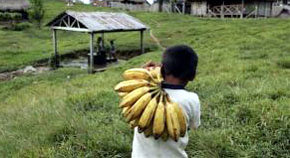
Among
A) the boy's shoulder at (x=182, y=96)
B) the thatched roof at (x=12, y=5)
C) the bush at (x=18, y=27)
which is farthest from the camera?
the thatched roof at (x=12, y=5)

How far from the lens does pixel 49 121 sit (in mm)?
4906

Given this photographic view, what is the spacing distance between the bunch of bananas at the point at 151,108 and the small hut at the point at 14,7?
110ft

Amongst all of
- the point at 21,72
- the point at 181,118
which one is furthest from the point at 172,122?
the point at 21,72

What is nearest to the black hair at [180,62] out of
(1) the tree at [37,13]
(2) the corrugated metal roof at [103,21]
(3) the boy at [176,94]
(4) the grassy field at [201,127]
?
(3) the boy at [176,94]

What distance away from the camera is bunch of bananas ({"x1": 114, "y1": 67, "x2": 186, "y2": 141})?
2.57 metres

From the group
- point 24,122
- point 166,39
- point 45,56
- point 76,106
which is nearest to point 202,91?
point 76,106

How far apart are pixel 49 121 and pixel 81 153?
1015mm

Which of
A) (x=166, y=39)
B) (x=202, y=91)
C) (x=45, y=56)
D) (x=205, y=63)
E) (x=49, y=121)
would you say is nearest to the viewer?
(x=49, y=121)

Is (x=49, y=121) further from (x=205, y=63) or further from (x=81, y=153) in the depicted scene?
(x=205, y=63)

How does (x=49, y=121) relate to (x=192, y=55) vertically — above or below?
below

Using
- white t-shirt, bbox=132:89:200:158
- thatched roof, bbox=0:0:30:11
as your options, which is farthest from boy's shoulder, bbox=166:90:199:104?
thatched roof, bbox=0:0:30:11

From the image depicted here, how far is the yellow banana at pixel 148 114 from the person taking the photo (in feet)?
8.46

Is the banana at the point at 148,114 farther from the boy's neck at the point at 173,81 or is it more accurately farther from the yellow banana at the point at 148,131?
the boy's neck at the point at 173,81

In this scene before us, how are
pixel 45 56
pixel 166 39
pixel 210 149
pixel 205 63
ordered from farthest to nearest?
1. pixel 166 39
2. pixel 45 56
3. pixel 205 63
4. pixel 210 149
